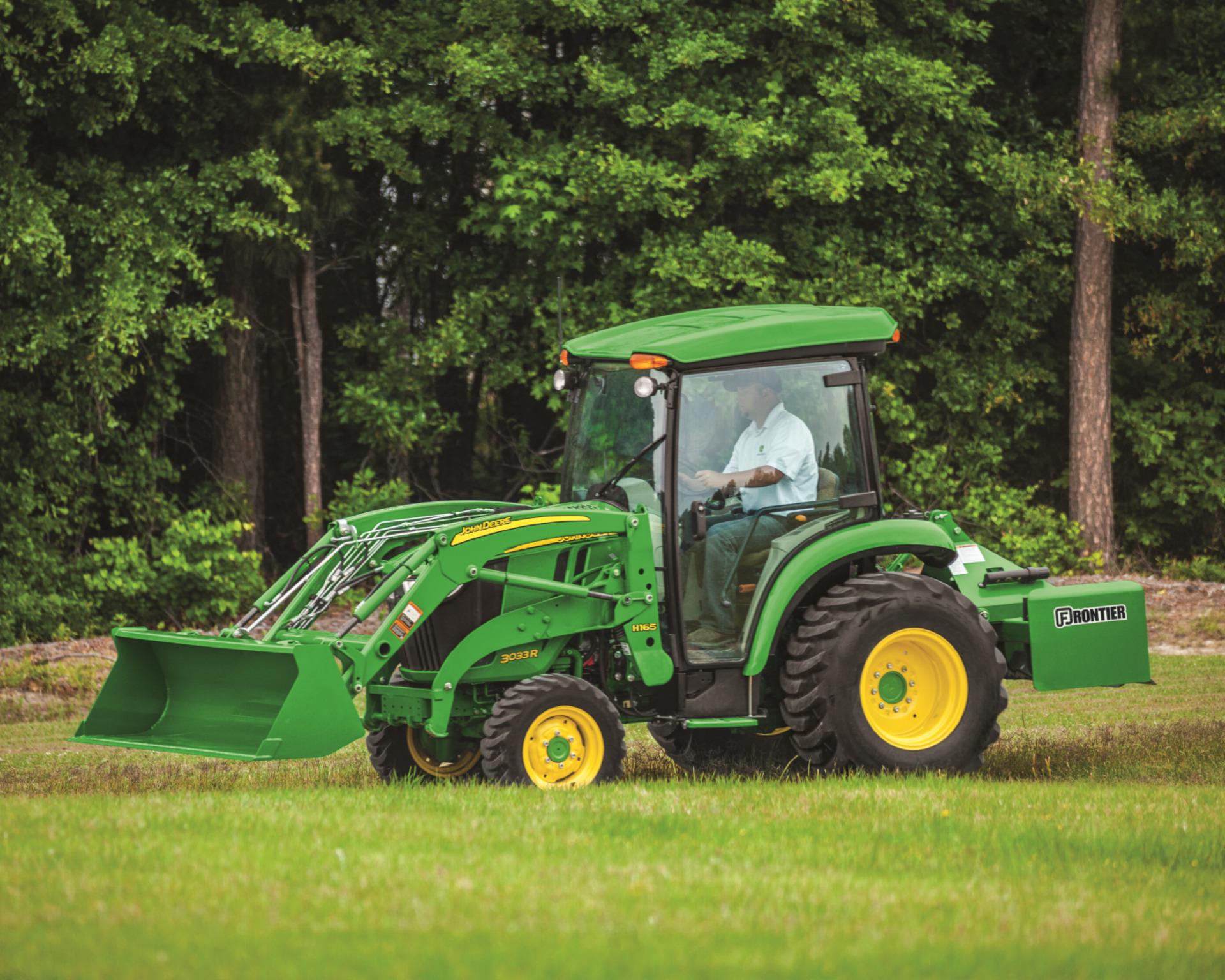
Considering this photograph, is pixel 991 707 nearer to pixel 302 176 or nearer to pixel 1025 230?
pixel 302 176

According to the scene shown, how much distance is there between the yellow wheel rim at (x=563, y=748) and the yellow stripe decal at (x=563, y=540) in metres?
0.85

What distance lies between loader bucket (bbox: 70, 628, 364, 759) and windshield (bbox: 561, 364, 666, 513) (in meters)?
1.94

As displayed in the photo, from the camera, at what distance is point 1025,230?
20516 mm

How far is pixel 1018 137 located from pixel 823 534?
587 inches

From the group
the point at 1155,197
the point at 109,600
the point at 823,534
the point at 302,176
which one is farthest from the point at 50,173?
the point at 1155,197

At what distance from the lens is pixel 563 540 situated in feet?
25.8

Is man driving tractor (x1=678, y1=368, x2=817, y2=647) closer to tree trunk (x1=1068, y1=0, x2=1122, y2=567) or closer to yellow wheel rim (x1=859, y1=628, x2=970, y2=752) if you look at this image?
yellow wheel rim (x1=859, y1=628, x2=970, y2=752)

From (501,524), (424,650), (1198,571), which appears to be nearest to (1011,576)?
(501,524)

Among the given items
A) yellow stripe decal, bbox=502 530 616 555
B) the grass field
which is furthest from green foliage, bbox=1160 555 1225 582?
yellow stripe decal, bbox=502 530 616 555

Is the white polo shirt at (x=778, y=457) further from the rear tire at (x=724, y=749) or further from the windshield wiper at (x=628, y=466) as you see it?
the rear tire at (x=724, y=749)

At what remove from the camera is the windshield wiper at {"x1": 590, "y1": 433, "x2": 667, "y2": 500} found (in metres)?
8.02

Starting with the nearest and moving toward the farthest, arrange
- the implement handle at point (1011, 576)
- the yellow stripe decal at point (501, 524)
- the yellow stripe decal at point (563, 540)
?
the yellow stripe decal at point (501, 524)
the yellow stripe decal at point (563, 540)
the implement handle at point (1011, 576)

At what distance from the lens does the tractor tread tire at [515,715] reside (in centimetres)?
745

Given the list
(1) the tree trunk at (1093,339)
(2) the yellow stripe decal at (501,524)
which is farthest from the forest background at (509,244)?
(2) the yellow stripe decal at (501,524)
